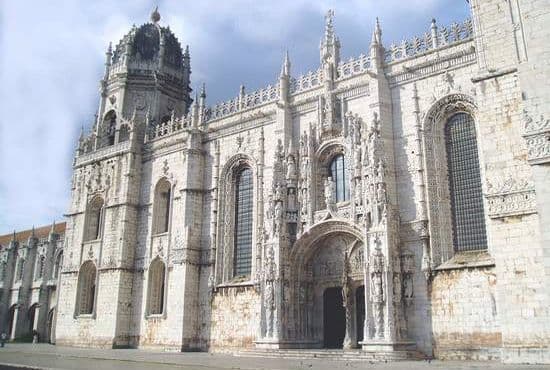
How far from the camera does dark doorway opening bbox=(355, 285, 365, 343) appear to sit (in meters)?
23.3

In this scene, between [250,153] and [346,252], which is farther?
[250,153]

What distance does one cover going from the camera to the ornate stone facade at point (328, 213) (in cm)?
1753

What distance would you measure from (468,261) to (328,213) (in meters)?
6.34

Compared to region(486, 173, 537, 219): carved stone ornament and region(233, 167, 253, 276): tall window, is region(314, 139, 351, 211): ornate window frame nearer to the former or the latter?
region(233, 167, 253, 276): tall window

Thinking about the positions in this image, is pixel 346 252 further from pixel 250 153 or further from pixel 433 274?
pixel 250 153

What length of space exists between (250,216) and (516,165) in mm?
14542

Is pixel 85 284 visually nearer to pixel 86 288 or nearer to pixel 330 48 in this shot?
pixel 86 288

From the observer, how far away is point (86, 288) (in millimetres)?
34281

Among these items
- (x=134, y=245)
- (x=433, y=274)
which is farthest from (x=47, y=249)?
(x=433, y=274)

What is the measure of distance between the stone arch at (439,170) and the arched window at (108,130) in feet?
74.9

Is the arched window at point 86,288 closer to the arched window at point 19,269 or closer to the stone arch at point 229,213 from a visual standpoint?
the stone arch at point 229,213

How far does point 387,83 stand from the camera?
24.0 meters

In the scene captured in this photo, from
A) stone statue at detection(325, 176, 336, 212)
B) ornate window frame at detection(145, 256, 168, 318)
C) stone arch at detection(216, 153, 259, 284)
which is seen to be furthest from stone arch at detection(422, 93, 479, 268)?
ornate window frame at detection(145, 256, 168, 318)

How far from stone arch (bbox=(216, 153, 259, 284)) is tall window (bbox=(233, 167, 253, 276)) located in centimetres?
22
